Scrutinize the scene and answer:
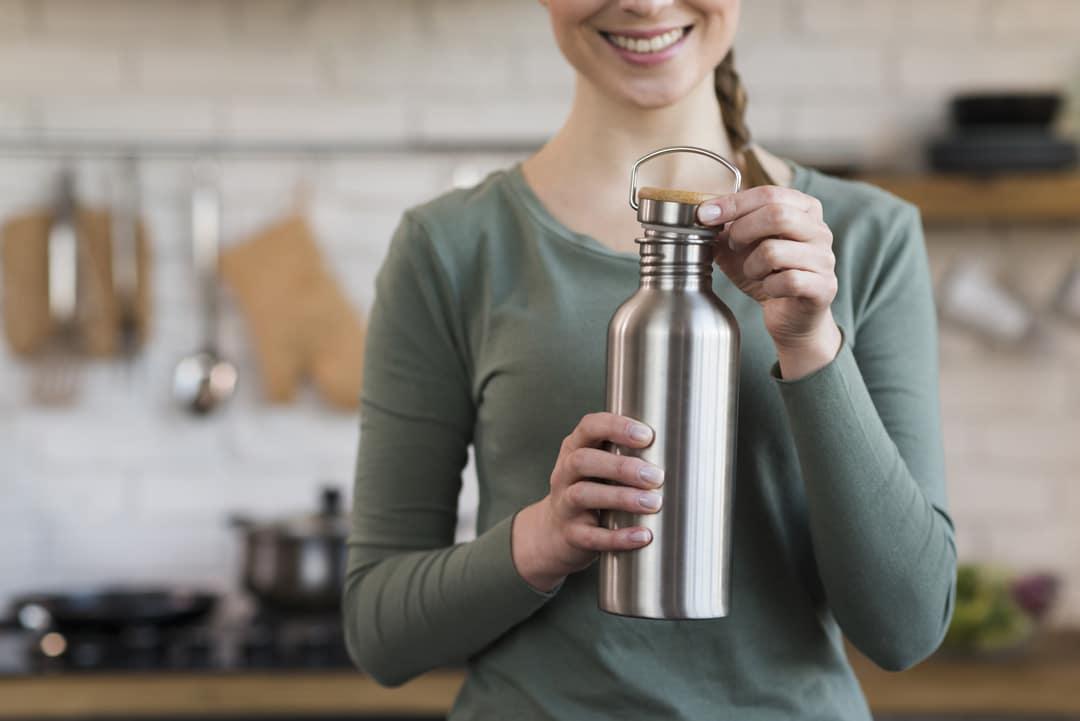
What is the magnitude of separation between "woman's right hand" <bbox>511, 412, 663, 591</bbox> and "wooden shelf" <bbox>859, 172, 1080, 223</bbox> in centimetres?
204

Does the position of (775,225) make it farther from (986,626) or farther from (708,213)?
(986,626)

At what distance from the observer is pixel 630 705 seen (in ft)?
3.59

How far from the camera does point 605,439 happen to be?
3.05 feet

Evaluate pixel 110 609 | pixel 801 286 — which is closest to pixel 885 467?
pixel 801 286

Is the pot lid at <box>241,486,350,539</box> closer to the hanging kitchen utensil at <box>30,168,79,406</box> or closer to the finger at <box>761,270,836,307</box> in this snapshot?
the hanging kitchen utensil at <box>30,168,79,406</box>

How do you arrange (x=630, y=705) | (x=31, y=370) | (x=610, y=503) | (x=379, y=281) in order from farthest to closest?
1. (x=31, y=370)
2. (x=379, y=281)
3. (x=630, y=705)
4. (x=610, y=503)

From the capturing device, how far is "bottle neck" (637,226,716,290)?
3.01ft

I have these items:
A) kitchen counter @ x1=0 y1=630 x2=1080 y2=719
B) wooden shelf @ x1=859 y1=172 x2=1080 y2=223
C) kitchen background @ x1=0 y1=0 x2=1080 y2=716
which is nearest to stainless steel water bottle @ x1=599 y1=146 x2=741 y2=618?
kitchen counter @ x1=0 y1=630 x2=1080 y2=719

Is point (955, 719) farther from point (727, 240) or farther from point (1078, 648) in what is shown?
point (727, 240)

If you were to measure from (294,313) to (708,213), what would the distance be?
222cm

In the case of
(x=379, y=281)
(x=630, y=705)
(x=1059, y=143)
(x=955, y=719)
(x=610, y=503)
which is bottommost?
(x=955, y=719)

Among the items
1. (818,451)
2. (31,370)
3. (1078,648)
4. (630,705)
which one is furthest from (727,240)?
(31,370)

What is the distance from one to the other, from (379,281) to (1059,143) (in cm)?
204

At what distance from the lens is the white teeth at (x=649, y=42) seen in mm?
1067
